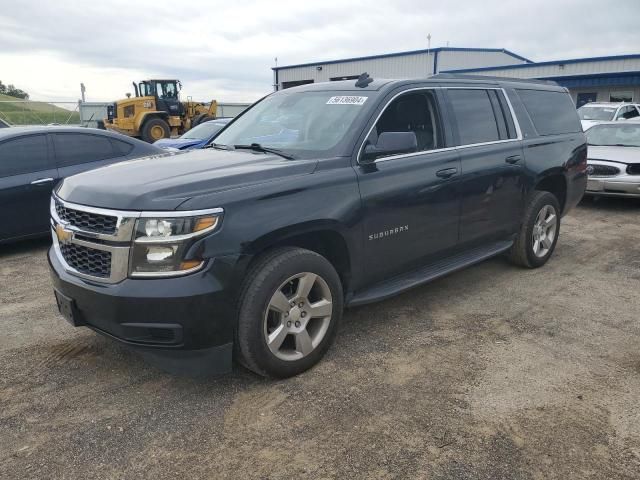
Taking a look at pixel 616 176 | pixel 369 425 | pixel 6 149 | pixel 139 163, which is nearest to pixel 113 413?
pixel 369 425

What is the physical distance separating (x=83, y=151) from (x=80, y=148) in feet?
0.16

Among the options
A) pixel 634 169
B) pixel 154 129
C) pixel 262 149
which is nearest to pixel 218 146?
pixel 262 149

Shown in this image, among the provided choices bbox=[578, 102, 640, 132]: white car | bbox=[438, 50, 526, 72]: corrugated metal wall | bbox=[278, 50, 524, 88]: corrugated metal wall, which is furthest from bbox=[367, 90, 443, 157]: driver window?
bbox=[438, 50, 526, 72]: corrugated metal wall

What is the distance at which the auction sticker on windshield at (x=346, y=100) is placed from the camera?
3927mm

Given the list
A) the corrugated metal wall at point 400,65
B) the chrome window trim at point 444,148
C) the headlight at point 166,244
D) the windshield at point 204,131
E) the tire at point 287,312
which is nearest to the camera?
the headlight at point 166,244

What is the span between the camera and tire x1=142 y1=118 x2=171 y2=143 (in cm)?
2269

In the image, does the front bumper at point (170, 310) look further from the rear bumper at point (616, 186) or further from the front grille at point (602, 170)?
the rear bumper at point (616, 186)

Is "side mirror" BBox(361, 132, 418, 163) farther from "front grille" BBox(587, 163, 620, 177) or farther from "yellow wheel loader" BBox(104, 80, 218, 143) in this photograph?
"yellow wheel loader" BBox(104, 80, 218, 143)

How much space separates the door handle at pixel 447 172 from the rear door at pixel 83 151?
450 cm

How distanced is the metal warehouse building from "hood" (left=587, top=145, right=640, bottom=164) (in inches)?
522

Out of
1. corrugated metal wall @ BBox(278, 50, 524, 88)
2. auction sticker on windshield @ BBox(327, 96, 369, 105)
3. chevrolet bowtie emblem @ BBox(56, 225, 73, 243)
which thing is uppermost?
corrugated metal wall @ BBox(278, 50, 524, 88)

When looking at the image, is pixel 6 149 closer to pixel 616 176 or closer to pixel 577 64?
pixel 616 176

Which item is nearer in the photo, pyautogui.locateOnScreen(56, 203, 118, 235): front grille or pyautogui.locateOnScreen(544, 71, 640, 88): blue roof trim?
pyautogui.locateOnScreen(56, 203, 118, 235): front grille

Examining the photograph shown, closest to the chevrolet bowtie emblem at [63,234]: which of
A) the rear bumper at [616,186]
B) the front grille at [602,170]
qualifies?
the front grille at [602,170]
